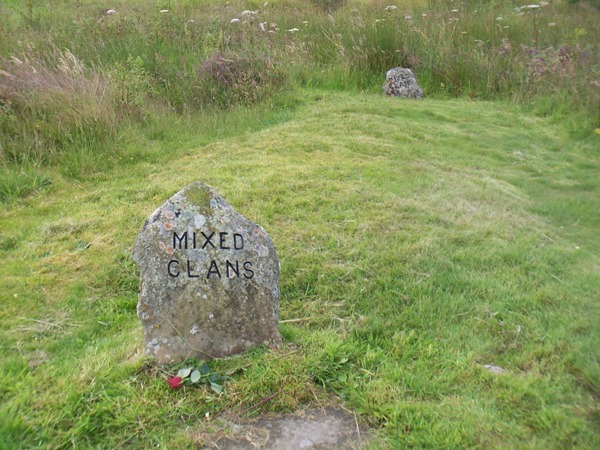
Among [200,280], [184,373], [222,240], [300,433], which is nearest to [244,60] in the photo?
[222,240]

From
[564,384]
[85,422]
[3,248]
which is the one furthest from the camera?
[3,248]

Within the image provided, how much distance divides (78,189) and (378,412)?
164 inches

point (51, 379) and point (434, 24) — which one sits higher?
point (434, 24)

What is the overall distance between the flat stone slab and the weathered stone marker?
0.53m

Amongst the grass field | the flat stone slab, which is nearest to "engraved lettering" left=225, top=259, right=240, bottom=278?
the grass field

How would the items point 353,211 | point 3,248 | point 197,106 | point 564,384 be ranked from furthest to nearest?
point 197,106 < point 353,211 < point 3,248 < point 564,384

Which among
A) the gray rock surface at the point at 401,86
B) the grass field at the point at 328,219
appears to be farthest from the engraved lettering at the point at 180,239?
the gray rock surface at the point at 401,86

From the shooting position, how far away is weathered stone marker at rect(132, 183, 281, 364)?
293 centimetres

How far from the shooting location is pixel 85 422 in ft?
8.29

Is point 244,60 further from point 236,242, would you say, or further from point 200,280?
point 200,280

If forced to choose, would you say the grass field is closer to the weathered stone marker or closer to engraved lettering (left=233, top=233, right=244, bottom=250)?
the weathered stone marker

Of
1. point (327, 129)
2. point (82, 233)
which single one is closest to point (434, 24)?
point (327, 129)

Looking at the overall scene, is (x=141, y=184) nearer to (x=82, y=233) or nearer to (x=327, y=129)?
(x=82, y=233)

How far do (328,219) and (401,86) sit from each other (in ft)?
18.7
